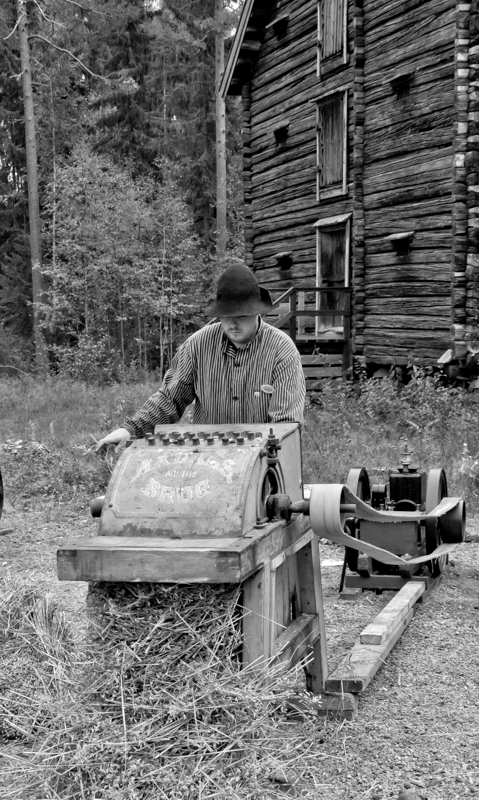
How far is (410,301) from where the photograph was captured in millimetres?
14273

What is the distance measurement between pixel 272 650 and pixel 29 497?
6.50 metres

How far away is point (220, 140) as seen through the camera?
86.0 ft

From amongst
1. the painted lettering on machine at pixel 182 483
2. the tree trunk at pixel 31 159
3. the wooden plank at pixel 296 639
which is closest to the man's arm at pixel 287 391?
the painted lettering on machine at pixel 182 483

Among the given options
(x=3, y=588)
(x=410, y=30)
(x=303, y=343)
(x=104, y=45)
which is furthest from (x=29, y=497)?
(x=104, y=45)

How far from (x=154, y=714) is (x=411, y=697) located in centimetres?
172

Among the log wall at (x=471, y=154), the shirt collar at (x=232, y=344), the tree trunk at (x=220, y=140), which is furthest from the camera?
the tree trunk at (x=220, y=140)

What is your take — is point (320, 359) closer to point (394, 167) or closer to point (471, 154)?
point (394, 167)

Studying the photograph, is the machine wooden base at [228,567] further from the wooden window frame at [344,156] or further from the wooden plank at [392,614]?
the wooden window frame at [344,156]

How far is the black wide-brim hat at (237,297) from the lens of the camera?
14.2 feet

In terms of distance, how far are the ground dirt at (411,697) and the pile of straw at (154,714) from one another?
21 cm

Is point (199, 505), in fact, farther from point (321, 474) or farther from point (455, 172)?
point (455, 172)

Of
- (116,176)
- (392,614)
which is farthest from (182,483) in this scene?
(116,176)

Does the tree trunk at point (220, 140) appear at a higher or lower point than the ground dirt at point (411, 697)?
higher

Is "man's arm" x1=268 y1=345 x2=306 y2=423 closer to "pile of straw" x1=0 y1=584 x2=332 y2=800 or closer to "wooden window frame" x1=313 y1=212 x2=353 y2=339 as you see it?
"pile of straw" x1=0 y1=584 x2=332 y2=800
